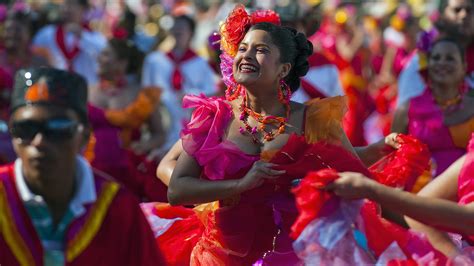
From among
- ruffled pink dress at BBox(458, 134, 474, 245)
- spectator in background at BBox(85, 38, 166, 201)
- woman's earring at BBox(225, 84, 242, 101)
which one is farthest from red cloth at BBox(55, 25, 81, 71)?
ruffled pink dress at BBox(458, 134, 474, 245)

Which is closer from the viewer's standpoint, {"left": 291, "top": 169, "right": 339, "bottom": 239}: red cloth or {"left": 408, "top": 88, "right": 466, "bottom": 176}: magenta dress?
{"left": 291, "top": 169, "right": 339, "bottom": 239}: red cloth

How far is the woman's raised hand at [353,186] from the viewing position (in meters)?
4.30

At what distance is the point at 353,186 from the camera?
431 cm

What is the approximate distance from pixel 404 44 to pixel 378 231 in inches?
435

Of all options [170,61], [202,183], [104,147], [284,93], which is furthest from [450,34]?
[170,61]

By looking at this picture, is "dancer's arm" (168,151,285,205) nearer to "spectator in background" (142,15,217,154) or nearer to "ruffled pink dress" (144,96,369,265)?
"ruffled pink dress" (144,96,369,265)

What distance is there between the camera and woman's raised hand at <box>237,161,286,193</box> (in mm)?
5117

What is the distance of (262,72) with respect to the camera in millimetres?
5531

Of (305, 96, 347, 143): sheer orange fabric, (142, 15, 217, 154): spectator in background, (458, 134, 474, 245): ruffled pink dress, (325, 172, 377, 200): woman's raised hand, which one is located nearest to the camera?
(325, 172, 377, 200): woman's raised hand

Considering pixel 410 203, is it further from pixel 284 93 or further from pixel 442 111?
pixel 442 111

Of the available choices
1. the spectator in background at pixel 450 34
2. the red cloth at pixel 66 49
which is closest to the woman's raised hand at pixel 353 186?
the spectator in background at pixel 450 34

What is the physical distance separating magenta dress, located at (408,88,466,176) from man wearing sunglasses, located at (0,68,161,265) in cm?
389

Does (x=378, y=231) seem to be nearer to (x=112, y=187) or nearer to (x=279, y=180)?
(x=279, y=180)

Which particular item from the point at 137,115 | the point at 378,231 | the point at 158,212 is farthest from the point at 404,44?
the point at 378,231
